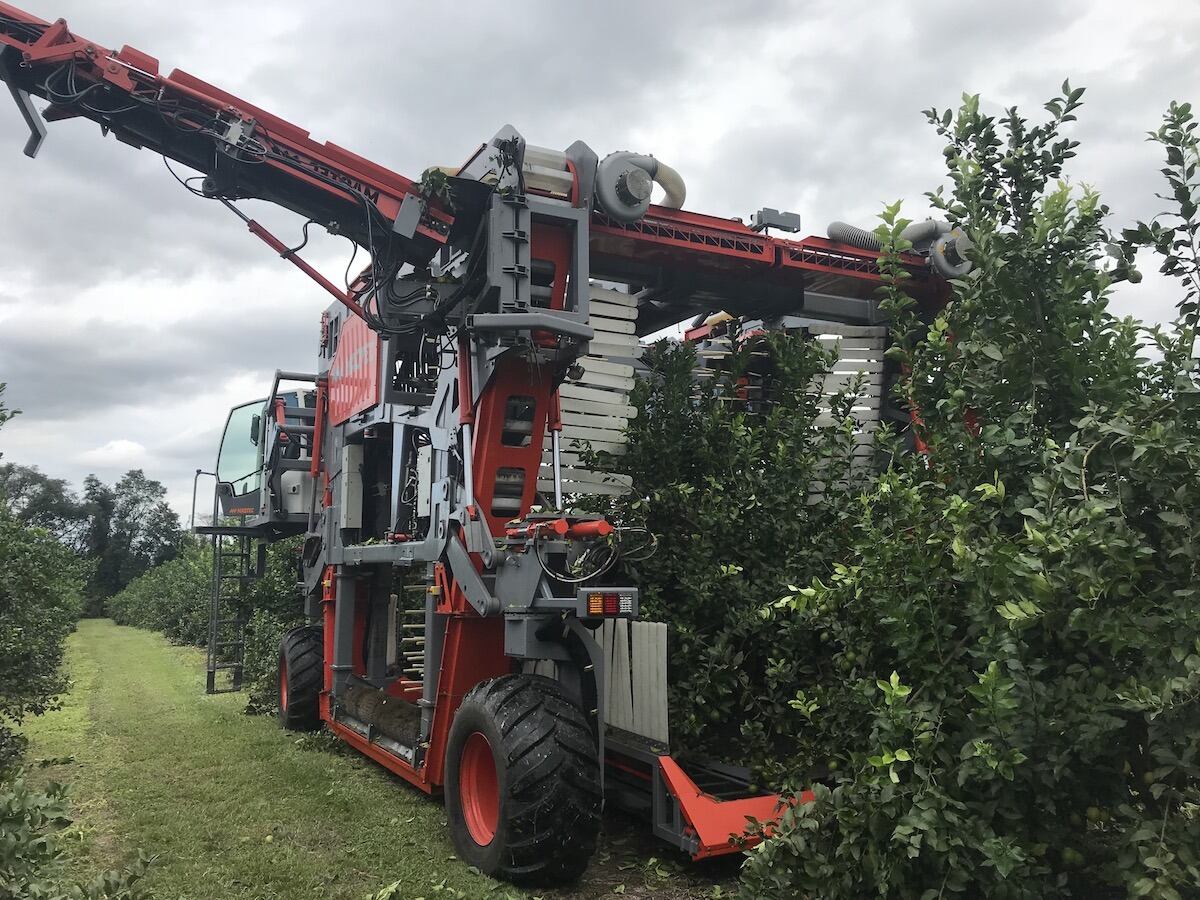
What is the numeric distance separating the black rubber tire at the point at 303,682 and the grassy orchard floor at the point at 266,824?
9.6 inches

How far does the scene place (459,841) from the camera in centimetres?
552

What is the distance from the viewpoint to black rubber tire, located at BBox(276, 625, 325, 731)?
385 inches

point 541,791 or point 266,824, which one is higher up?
point 541,791

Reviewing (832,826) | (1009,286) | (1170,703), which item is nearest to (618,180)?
(1009,286)

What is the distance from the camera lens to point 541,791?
16.3 feet

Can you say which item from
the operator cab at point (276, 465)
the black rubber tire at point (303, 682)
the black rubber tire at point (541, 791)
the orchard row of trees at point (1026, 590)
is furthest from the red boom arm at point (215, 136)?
the black rubber tire at point (303, 682)

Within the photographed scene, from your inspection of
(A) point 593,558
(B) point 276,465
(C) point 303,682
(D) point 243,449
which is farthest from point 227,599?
(A) point 593,558

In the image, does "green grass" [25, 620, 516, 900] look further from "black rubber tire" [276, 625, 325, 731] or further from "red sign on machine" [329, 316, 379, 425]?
"red sign on machine" [329, 316, 379, 425]

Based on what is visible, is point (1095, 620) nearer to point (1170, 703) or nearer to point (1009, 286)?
point (1170, 703)

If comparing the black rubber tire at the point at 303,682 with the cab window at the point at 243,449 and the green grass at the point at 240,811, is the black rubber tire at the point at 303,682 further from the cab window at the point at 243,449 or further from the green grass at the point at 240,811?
the cab window at the point at 243,449

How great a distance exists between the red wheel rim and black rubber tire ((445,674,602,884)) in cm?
19

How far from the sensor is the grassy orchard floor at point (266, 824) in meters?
5.16

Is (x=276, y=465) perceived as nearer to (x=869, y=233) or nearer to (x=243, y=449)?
(x=243, y=449)

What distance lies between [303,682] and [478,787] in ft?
15.8
